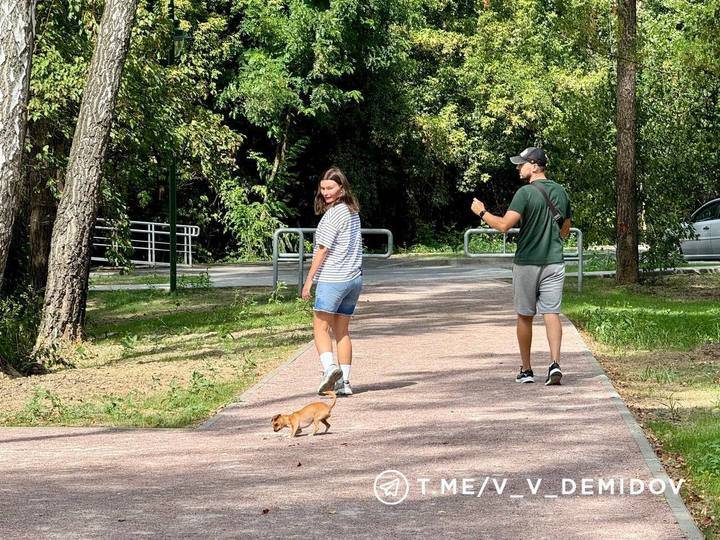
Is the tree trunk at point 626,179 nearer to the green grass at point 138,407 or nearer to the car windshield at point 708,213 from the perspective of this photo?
the car windshield at point 708,213

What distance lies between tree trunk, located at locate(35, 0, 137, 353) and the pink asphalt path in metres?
4.56

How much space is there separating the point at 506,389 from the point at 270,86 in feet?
85.8

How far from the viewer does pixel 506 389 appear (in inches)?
427

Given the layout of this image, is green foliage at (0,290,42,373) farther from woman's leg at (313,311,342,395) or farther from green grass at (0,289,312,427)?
woman's leg at (313,311,342,395)

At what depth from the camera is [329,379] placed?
10.3 m

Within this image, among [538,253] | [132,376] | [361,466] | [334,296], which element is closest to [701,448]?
[361,466]

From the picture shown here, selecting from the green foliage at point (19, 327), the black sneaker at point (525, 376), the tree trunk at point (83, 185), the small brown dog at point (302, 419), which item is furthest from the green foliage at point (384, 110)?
the small brown dog at point (302, 419)

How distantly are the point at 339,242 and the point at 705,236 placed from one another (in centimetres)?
2126

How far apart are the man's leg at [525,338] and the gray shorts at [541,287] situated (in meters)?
0.10

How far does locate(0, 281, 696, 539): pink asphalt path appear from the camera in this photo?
6.27 m

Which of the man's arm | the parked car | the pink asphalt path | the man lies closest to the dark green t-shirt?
the man

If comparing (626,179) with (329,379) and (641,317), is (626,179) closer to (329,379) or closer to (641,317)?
(641,317)

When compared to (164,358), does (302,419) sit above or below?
above

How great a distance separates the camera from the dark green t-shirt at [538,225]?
1102 centimetres
